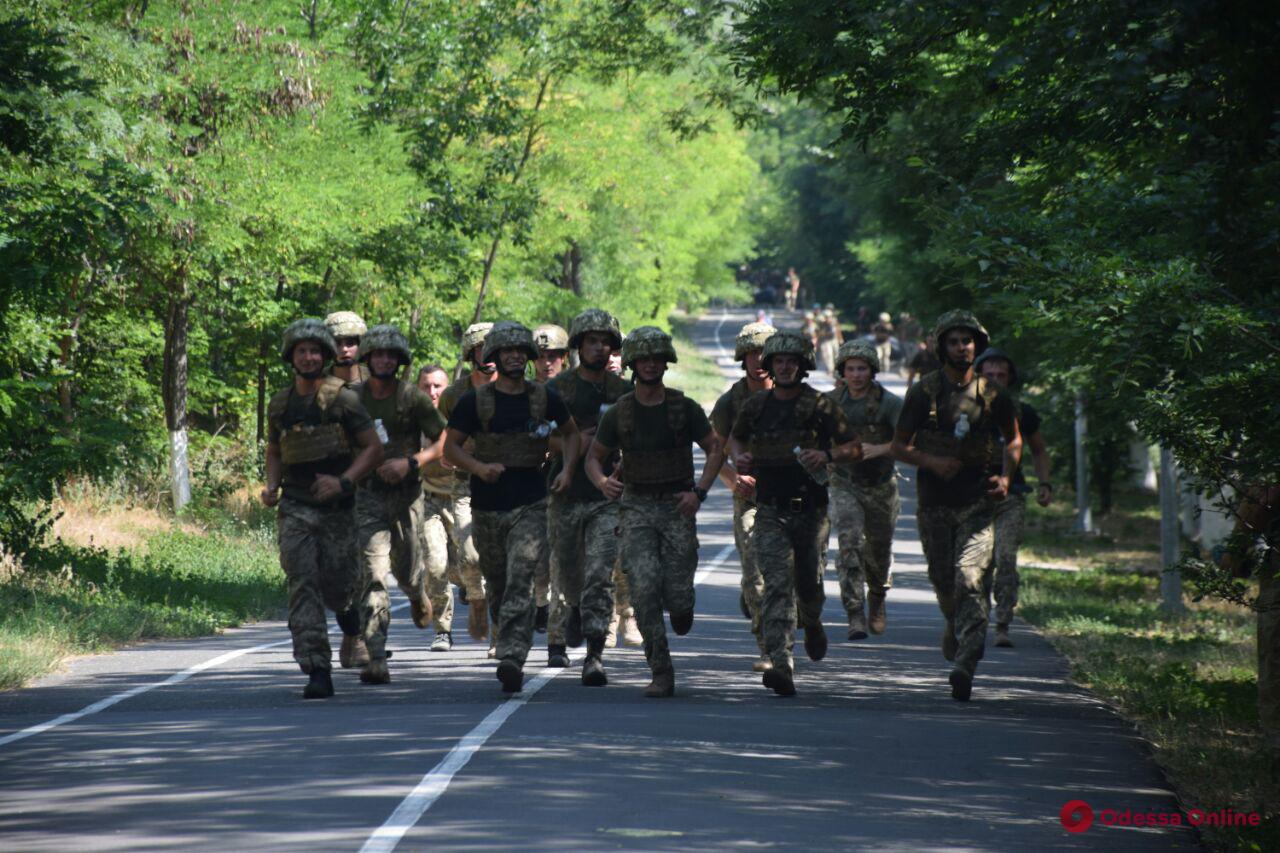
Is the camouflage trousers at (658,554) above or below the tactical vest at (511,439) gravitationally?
below

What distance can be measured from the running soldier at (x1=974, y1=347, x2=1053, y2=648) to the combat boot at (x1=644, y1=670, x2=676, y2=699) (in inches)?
147

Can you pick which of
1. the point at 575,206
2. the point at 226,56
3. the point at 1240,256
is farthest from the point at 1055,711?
the point at 575,206

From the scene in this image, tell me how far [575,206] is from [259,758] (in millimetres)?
29937

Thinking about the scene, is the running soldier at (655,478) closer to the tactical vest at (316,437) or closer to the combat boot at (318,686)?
the tactical vest at (316,437)

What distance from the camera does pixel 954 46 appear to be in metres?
12.9

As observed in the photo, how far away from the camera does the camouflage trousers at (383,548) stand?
12.6 meters

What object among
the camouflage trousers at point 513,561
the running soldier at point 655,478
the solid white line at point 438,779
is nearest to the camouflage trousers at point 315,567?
the camouflage trousers at point 513,561

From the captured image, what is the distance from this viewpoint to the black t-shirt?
1254 centimetres

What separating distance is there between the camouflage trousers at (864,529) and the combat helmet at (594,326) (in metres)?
3.29

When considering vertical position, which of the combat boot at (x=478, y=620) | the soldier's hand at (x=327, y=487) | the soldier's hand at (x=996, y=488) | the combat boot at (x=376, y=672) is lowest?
the combat boot at (x=376, y=672)

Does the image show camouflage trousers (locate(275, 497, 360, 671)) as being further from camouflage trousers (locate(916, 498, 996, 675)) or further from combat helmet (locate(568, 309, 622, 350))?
camouflage trousers (locate(916, 498, 996, 675))

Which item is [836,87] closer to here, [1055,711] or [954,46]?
[954,46]

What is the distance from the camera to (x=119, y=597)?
17922mm

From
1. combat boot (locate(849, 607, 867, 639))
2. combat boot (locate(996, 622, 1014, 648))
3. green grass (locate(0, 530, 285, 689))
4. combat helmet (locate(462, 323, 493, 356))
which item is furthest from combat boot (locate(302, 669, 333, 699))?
combat boot (locate(996, 622, 1014, 648))
